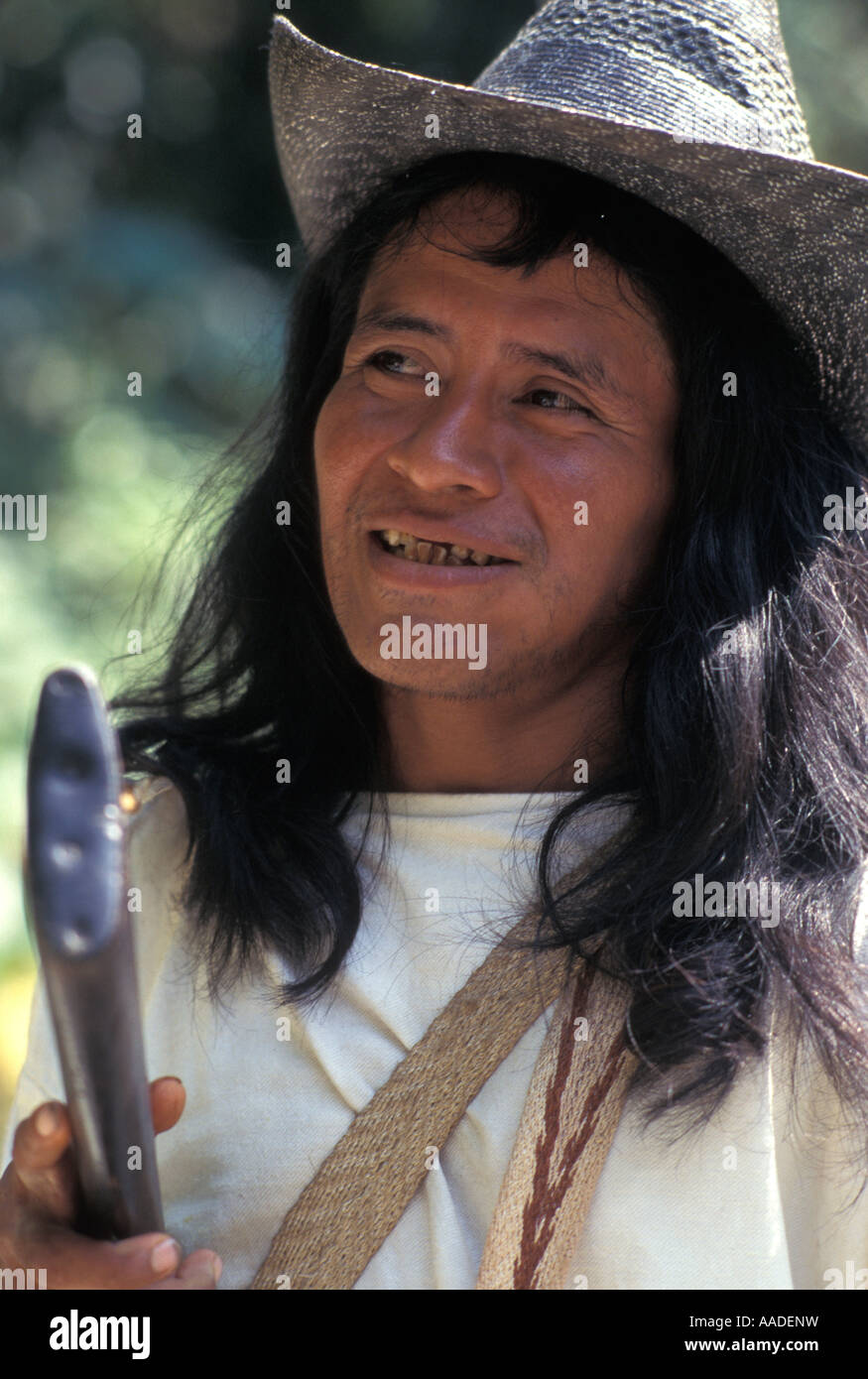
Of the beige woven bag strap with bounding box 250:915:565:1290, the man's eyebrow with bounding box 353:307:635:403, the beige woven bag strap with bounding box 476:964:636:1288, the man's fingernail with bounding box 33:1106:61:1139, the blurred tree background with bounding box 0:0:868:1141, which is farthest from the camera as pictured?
the blurred tree background with bounding box 0:0:868:1141

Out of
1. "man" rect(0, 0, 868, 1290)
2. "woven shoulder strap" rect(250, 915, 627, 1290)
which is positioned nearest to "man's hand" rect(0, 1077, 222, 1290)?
"man" rect(0, 0, 868, 1290)

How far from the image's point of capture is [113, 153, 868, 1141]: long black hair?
1.73 meters

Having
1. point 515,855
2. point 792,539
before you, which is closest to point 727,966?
point 515,855

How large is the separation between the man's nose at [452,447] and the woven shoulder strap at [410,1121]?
57cm

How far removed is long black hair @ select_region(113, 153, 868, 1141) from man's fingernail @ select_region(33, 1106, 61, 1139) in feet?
1.99

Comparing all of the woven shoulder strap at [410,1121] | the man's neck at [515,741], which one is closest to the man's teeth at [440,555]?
the man's neck at [515,741]

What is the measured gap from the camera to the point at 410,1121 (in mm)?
1747

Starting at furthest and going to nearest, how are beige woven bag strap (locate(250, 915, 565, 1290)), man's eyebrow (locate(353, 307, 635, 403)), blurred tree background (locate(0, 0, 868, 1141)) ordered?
blurred tree background (locate(0, 0, 868, 1141))
man's eyebrow (locate(353, 307, 635, 403))
beige woven bag strap (locate(250, 915, 565, 1290))

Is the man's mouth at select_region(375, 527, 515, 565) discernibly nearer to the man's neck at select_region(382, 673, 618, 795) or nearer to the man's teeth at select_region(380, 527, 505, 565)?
the man's teeth at select_region(380, 527, 505, 565)

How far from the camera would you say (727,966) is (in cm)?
172

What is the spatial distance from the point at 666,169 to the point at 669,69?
0.18 m

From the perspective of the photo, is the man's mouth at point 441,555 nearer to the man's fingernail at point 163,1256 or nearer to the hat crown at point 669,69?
the hat crown at point 669,69

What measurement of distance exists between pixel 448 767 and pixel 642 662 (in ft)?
1.00

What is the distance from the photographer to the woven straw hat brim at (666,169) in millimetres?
1817
